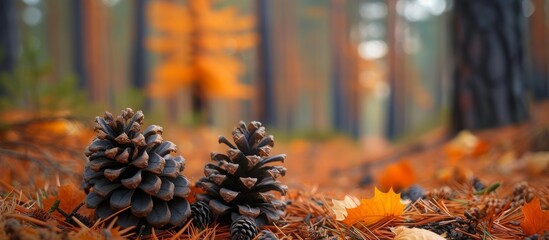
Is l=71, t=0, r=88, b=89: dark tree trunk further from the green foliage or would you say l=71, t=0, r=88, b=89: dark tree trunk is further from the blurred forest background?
the green foliage

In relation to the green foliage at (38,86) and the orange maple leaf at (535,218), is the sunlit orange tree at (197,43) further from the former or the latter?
the orange maple leaf at (535,218)

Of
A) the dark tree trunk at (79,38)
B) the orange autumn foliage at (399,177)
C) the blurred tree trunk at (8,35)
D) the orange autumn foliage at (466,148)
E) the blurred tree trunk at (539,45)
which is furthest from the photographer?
the dark tree trunk at (79,38)

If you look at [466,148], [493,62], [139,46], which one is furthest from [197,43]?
[466,148]

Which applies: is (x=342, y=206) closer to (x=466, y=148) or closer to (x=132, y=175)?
(x=132, y=175)

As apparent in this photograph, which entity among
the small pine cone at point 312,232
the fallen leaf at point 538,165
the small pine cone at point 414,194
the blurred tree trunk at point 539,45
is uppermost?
the blurred tree trunk at point 539,45

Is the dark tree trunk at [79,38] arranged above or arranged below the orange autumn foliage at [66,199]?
above

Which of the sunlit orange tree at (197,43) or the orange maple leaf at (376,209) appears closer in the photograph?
the orange maple leaf at (376,209)

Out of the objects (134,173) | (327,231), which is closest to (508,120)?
(327,231)

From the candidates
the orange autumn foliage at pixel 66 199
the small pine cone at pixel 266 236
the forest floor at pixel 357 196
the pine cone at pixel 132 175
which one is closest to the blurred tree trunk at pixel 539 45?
the forest floor at pixel 357 196

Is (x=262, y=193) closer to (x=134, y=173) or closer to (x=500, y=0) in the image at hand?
(x=134, y=173)
